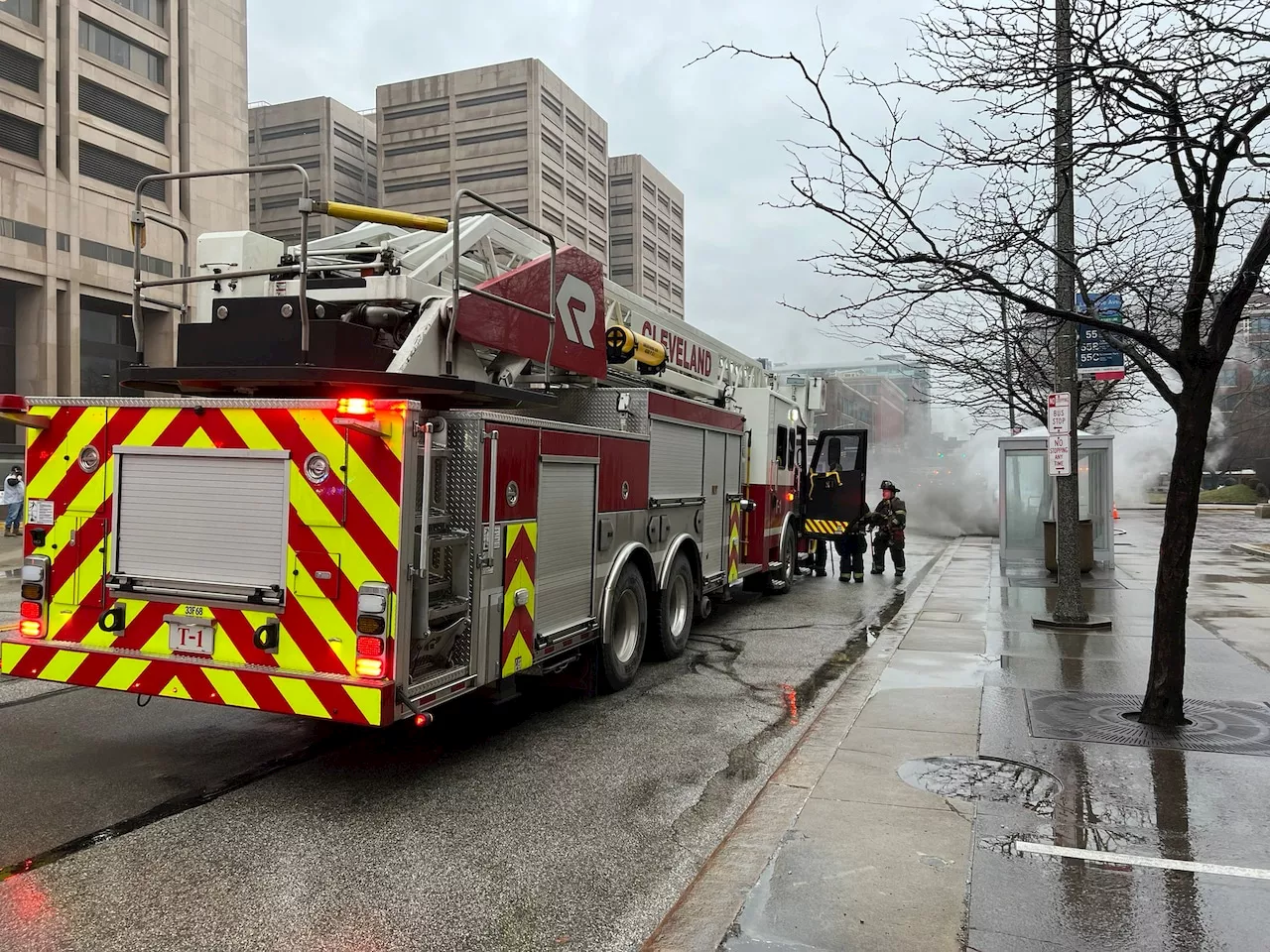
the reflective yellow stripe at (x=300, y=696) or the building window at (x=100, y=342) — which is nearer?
the reflective yellow stripe at (x=300, y=696)

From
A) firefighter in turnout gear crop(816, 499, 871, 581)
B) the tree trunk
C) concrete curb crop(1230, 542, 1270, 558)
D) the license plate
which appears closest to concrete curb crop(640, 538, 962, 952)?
the tree trunk

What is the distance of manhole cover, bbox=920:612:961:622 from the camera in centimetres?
1084

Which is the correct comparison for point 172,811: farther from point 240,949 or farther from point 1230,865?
point 1230,865

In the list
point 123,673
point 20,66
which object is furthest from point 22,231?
point 123,673

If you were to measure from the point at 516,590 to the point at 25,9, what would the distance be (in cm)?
3988

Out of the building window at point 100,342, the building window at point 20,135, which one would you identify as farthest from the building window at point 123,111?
the building window at point 100,342

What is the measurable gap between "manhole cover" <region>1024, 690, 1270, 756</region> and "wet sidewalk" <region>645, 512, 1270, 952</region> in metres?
0.02

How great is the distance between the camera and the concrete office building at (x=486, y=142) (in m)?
71.7

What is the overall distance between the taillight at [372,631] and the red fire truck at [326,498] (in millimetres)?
11

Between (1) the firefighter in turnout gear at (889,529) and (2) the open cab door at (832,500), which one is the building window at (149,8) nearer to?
→ (2) the open cab door at (832,500)

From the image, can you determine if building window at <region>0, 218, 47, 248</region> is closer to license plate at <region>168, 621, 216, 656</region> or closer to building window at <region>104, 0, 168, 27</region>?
building window at <region>104, 0, 168, 27</region>

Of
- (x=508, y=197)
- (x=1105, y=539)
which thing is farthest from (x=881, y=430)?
(x=1105, y=539)

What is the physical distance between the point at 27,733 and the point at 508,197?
69505 mm

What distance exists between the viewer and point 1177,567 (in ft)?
19.9
